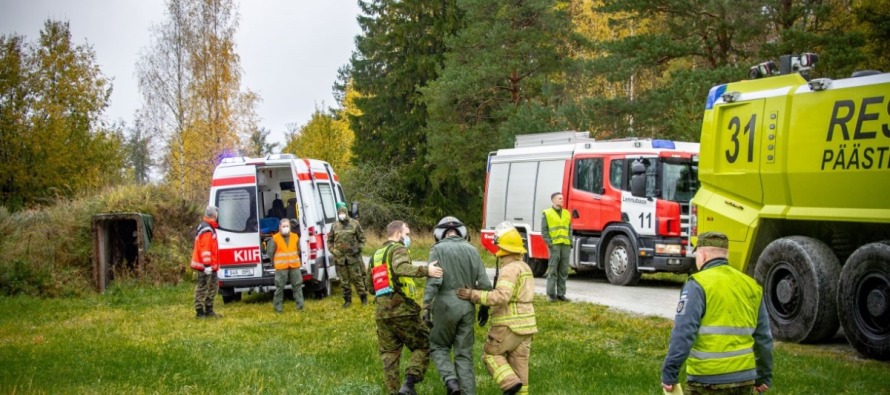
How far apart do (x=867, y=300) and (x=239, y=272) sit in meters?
10.8

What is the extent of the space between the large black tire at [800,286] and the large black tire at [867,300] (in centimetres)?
37

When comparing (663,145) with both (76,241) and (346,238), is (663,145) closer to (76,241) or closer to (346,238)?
(346,238)

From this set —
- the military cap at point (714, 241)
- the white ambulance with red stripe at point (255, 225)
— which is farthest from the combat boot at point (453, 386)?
the white ambulance with red stripe at point (255, 225)

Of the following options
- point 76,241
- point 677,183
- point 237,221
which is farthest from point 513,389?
point 76,241

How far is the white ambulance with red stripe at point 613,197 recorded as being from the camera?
17.4 m

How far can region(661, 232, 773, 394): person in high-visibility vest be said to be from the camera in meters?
5.23

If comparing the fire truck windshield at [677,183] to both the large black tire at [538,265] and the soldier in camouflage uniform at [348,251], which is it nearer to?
the large black tire at [538,265]

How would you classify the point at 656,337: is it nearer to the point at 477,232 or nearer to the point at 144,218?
the point at 144,218

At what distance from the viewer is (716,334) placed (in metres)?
5.26

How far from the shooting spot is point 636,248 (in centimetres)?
1770

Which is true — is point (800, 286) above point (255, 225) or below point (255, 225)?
below

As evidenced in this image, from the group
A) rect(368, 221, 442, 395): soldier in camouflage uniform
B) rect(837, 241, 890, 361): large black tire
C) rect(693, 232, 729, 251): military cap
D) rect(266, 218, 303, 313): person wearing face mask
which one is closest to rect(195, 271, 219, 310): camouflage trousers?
rect(266, 218, 303, 313): person wearing face mask

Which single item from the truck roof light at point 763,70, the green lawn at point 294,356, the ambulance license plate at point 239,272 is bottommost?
the green lawn at point 294,356

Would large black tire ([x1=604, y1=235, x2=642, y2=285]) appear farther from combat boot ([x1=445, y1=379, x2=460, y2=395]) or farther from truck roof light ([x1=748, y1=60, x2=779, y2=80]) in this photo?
combat boot ([x1=445, y1=379, x2=460, y2=395])
